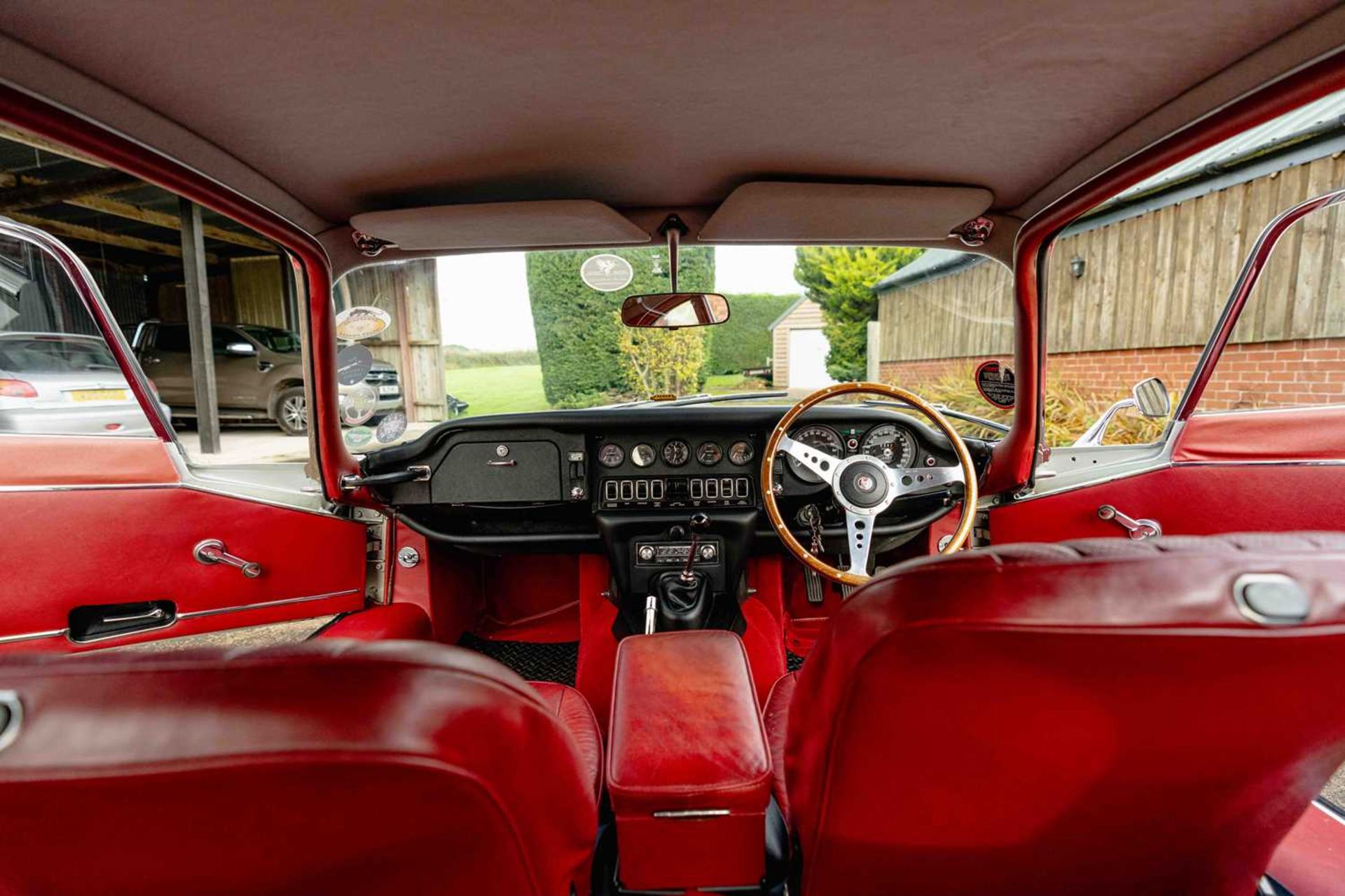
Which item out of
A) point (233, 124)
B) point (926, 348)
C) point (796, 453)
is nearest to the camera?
point (233, 124)

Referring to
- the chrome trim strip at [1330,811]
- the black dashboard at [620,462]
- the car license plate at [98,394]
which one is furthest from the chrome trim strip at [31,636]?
the chrome trim strip at [1330,811]

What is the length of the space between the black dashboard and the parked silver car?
728 millimetres

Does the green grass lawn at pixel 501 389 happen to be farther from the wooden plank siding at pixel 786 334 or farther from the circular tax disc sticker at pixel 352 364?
the wooden plank siding at pixel 786 334

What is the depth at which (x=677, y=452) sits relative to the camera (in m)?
2.55

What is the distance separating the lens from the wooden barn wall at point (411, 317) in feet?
8.09

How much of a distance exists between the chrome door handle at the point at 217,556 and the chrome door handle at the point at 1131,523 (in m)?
2.81

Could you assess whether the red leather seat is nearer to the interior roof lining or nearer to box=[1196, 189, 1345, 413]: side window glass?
the interior roof lining

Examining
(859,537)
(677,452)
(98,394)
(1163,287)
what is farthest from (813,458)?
(1163,287)

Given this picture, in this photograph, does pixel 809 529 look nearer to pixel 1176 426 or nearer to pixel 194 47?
pixel 1176 426

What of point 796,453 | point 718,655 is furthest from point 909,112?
point 718,655

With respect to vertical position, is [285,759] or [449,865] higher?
[285,759]

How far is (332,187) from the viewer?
6.59ft

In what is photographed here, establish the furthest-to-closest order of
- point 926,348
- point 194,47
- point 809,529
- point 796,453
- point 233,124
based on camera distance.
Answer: point 926,348
point 809,529
point 796,453
point 233,124
point 194,47

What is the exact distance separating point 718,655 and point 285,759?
1140 millimetres
